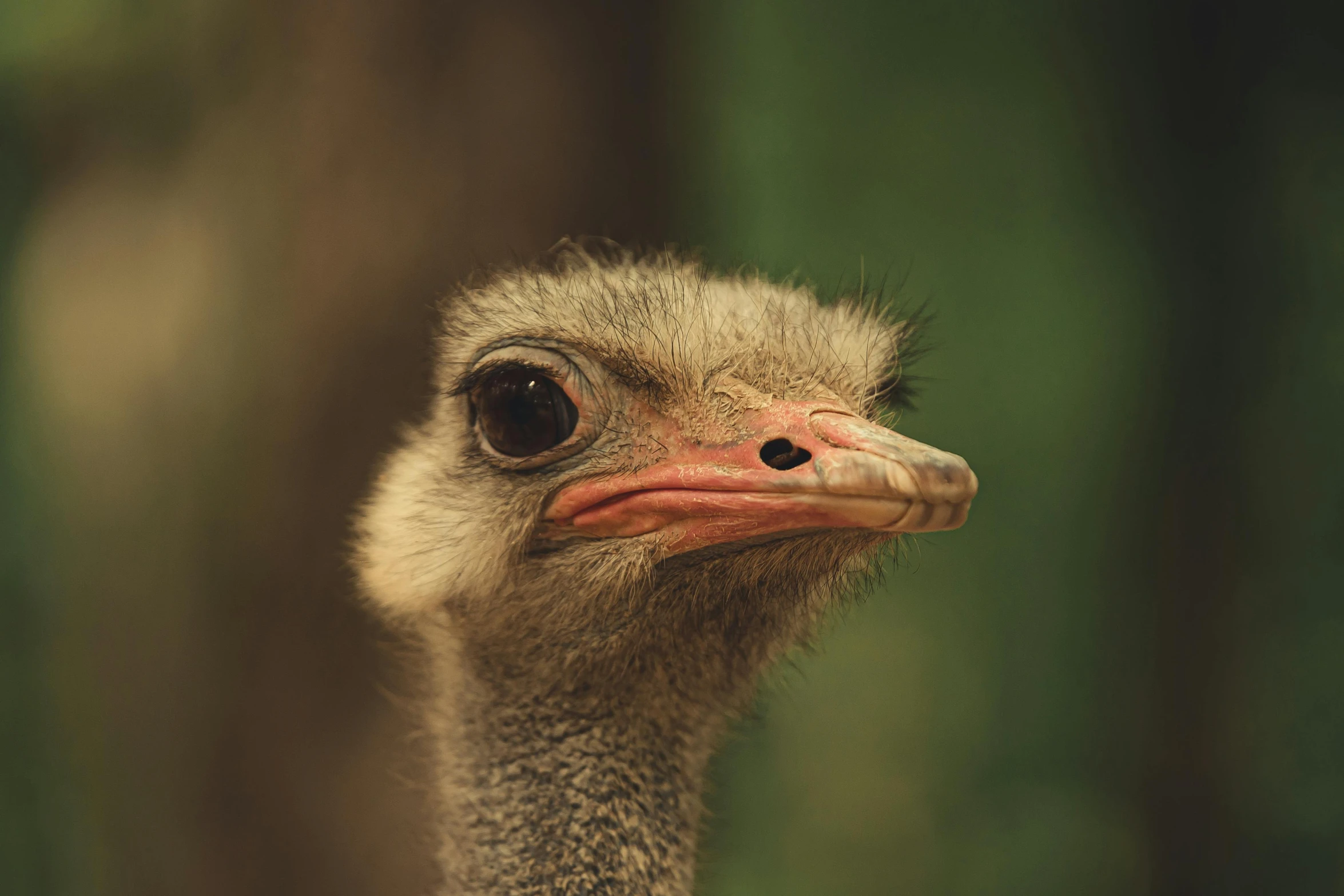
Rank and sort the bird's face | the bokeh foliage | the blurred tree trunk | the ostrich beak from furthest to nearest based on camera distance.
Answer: the bokeh foliage → the blurred tree trunk → the bird's face → the ostrich beak

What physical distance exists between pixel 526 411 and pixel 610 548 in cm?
18

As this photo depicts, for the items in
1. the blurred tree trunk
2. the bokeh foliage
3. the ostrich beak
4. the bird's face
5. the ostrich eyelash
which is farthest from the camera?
the bokeh foliage

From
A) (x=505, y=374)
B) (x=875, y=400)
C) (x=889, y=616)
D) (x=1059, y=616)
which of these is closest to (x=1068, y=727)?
(x=1059, y=616)

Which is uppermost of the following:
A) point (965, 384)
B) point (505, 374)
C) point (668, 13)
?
point (668, 13)

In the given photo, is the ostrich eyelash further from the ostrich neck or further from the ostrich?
the ostrich neck

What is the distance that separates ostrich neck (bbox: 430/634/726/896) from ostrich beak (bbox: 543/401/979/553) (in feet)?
0.79

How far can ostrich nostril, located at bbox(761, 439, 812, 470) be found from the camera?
953 mm

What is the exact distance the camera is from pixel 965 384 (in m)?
2.35

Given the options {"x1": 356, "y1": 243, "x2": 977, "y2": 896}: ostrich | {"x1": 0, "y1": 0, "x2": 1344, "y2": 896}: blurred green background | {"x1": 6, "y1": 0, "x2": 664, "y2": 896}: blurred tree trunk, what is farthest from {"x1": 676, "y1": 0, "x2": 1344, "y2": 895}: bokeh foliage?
{"x1": 356, "y1": 243, "x2": 977, "y2": 896}: ostrich

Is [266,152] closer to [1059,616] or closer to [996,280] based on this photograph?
[996,280]

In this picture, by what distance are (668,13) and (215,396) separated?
4.12 ft

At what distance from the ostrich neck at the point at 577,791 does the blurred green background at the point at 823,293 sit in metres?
0.22

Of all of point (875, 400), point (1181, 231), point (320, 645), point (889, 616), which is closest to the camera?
point (875, 400)

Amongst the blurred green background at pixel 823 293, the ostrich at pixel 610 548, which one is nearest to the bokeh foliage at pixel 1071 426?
the blurred green background at pixel 823 293
